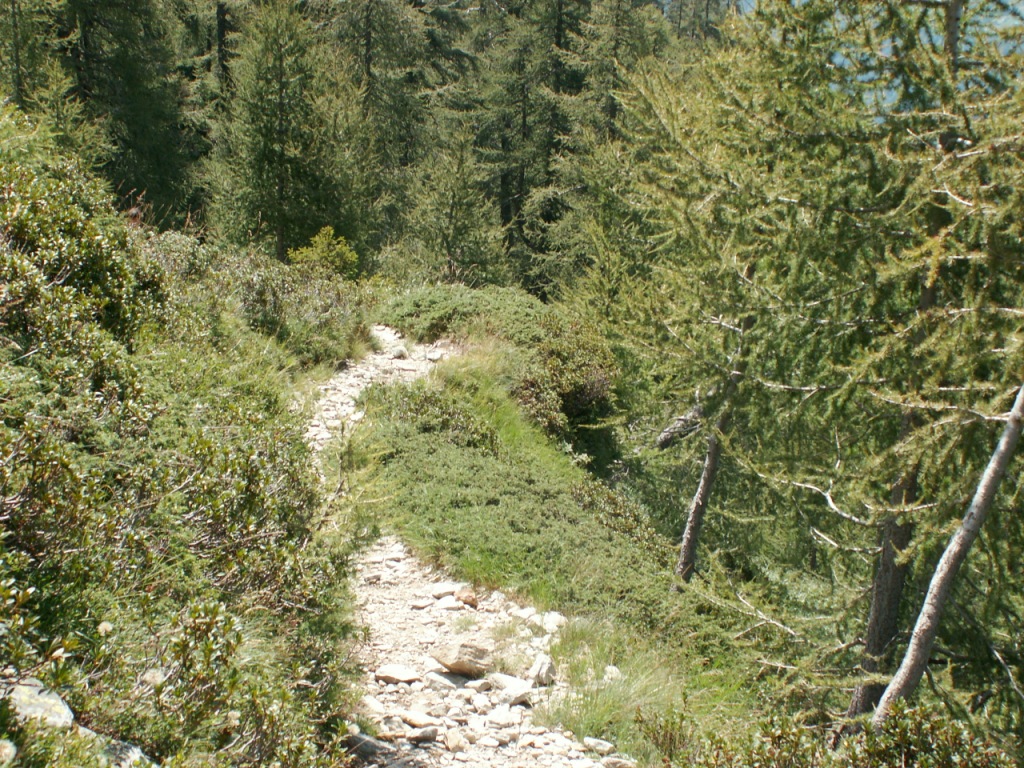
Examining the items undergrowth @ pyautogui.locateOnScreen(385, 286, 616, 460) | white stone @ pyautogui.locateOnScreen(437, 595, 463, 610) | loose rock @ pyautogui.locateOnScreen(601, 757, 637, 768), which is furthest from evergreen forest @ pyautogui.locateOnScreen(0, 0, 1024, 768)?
undergrowth @ pyautogui.locateOnScreen(385, 286, 616, 460)

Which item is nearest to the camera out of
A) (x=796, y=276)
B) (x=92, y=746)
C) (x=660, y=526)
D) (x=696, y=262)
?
(x=92, y=746)

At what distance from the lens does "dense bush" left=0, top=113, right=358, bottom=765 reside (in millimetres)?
2715

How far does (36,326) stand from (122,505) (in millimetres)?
1657

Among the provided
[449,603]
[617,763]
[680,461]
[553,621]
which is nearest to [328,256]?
[680,461]

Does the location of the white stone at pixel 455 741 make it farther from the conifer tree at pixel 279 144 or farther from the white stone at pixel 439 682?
the conifer tree at pixel 279 144

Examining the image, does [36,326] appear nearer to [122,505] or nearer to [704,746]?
[122,505]

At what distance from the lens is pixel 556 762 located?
14.1 ft

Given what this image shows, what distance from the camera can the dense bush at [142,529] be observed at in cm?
271

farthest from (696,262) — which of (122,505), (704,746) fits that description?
(122,505)

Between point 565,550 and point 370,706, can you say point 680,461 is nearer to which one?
point 565,550

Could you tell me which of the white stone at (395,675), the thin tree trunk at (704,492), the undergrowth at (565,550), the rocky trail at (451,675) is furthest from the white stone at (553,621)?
the thin tree trunk at (704,492)

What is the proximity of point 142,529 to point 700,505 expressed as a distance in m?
5.81

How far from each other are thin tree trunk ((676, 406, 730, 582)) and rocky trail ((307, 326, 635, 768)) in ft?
7.90

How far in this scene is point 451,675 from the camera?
512cm
